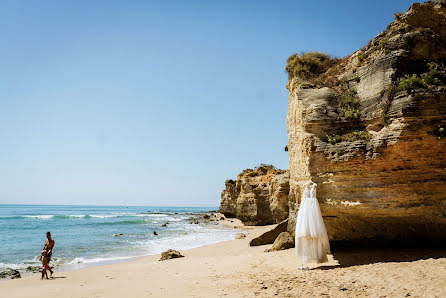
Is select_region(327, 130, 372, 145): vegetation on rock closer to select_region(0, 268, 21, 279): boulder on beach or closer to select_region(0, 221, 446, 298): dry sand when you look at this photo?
select_region(0, 221, 446, 298): dry sand

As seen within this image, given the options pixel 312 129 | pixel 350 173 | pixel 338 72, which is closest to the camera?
pixel 350 173

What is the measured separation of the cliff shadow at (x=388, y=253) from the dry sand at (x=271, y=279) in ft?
0.08

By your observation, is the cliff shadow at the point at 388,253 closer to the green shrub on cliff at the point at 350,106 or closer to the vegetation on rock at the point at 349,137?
the vegetation on rock at the point at 349,137

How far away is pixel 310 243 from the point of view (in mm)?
8477

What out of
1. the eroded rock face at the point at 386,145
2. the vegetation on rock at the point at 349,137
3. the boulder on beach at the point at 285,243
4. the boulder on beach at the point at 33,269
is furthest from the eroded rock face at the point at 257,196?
the boulder on beach at the point at 33,269

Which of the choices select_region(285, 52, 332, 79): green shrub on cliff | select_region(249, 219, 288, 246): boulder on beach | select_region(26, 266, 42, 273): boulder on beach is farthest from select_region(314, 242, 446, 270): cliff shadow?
select_region(26, 266, 42, 273): boulder on beach

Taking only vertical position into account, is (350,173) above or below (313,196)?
above

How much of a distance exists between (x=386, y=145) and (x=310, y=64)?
5.65 meters

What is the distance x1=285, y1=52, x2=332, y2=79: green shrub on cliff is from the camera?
40.9ft

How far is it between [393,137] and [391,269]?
3503 millimetres

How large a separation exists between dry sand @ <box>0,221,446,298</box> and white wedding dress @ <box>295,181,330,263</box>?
44 cm

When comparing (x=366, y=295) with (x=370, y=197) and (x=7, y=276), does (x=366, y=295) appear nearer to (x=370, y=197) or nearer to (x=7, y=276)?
(x=370, y=197)

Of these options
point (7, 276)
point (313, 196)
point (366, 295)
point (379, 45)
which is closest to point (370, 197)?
A: point (313, 196)

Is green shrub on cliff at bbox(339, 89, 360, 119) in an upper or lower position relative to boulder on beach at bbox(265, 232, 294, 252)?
upper
